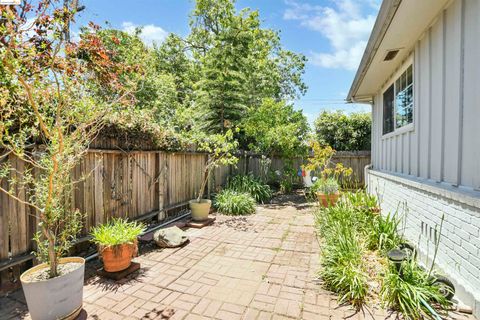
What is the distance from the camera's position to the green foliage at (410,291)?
2326 mm

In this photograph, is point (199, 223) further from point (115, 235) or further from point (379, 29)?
point (379, 29)

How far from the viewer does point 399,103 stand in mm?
4844

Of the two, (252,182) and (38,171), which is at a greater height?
(38,171)

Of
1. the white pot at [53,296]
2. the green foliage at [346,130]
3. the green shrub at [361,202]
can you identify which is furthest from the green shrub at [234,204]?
the green foliage at [346,130]

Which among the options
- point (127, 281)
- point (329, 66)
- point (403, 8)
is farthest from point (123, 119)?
point (329, 66)

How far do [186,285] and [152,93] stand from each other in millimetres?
8780

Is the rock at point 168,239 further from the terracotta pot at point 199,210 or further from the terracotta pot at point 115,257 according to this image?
the terracotta pot at point 199,210

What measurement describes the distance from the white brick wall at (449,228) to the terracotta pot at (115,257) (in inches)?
149

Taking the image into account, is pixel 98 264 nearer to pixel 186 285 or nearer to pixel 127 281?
pixel 127 281

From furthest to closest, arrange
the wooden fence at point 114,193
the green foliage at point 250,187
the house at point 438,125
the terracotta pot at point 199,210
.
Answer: the green foliage at point 250,187 < the terracotta pot at point 199,210 < the wooden fence at point 114,193 < the house at point 438,125

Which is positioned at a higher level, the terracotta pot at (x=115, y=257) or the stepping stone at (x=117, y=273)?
the terracotta pot at (x=115, y=257)

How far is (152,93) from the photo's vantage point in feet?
33.0

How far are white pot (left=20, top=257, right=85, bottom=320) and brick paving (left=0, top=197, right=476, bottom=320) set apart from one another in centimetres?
19

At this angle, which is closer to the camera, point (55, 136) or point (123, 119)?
point (55, 136)
